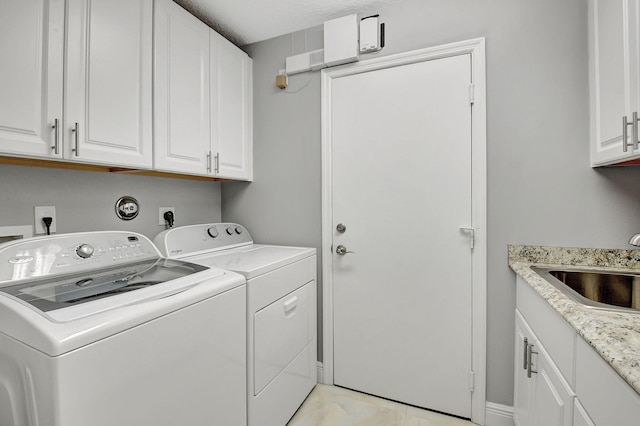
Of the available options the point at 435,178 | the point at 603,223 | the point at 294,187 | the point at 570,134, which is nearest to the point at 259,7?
the point at 294,187

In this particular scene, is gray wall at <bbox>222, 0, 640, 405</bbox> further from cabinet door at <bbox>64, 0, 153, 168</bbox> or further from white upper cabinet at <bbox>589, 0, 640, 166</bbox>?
cabinet door at <bbox>64, 0, 153, 168</bbox>

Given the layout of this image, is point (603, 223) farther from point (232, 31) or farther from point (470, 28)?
point (232, 31)

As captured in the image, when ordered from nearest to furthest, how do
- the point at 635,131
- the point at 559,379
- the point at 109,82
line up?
the point at 559,379 → the point at 635,131 → the point at 109,82

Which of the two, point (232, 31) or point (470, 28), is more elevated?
point (232, 31)

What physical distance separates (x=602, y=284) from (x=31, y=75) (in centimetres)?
254

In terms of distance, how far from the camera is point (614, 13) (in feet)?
3.98

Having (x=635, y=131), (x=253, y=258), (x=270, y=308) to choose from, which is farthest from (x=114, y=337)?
(x=635, y=131)

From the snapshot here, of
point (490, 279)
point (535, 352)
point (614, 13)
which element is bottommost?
point (535, 352)

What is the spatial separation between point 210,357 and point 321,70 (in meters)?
1.84

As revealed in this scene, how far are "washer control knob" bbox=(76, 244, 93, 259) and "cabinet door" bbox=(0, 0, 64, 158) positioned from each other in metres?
0.40

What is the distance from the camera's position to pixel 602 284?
1.34 metres

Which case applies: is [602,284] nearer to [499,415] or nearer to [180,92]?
[499,415]

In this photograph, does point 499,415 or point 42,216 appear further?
point 499,415

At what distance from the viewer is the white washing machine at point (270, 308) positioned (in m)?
1.40
